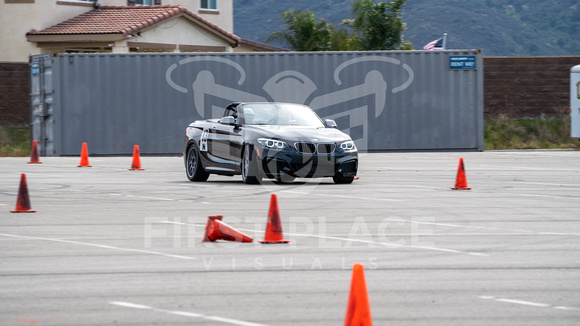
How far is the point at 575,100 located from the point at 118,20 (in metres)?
18.5

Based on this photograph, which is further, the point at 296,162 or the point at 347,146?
the point at 347,146

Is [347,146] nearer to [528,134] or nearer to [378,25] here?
[528,134]

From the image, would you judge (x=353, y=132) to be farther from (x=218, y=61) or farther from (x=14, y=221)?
(x=14, y=221)

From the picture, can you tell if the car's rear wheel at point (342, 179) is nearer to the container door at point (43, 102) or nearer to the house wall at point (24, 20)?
the container door at point (43, 102)

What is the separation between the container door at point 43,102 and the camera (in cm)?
2627

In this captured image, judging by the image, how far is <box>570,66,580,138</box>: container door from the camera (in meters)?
27.3

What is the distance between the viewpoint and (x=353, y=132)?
2658 centimetres

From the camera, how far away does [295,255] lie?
8.38 m

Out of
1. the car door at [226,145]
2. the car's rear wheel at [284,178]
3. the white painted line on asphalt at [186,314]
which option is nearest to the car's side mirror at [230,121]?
the car door at [226,145]

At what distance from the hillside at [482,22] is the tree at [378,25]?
2563 inches

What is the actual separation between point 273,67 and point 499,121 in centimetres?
822

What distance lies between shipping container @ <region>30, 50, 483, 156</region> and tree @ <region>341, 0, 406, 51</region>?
8303mm

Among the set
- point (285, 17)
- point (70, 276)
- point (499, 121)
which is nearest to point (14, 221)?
point (70, 276)

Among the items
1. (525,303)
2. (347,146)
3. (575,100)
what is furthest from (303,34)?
(525,303)
